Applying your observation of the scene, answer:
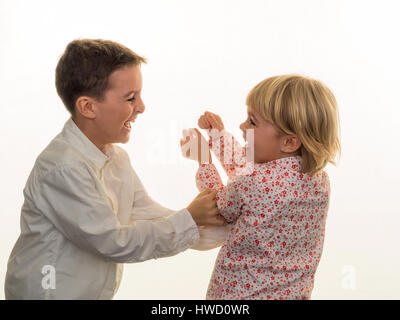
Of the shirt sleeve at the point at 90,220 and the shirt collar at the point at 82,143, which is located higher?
the shirt collar at the point at 82,143

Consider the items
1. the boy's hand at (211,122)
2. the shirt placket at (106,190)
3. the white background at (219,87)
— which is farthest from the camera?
the white background at (219,87)

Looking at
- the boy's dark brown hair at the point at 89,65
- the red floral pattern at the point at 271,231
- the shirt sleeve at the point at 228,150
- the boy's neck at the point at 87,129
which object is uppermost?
the boy's dark brown hair at the point at 89,65

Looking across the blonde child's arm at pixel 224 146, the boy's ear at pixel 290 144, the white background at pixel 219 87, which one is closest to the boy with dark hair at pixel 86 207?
the blonde child's arm at pixel 224 146

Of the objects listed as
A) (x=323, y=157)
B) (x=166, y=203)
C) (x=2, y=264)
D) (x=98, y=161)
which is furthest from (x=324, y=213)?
(x=2, y=264)

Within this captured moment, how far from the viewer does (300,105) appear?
133 centimetres

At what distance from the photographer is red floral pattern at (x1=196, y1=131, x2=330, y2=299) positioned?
1.32 m

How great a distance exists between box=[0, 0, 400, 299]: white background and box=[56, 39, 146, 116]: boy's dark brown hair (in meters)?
0.52

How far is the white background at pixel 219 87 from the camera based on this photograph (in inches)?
78.4

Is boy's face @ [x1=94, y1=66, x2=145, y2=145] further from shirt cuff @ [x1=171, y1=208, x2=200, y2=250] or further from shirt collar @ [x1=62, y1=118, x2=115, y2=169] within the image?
shirt cuff @ [x1=171, y1=208, x2=200, y2=250]

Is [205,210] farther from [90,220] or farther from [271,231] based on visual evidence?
[90,220]

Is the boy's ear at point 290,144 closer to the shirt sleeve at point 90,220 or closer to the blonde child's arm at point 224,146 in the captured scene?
the blonde child's arm at point 224,146

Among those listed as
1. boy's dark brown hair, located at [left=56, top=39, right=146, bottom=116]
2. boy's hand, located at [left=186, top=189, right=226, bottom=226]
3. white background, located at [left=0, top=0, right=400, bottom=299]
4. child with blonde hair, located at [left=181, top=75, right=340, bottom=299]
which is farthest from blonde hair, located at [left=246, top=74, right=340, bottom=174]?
white background, located at [left=0, top=0, right=400, bottom=299]

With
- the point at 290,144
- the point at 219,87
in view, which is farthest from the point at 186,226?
the point at 219,87

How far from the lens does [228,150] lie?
150 cm
